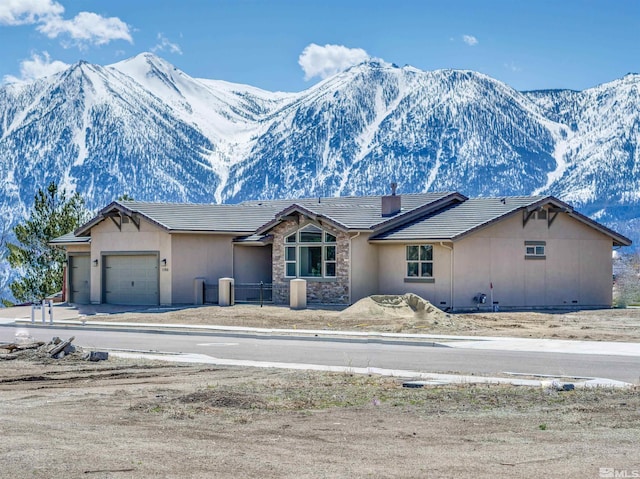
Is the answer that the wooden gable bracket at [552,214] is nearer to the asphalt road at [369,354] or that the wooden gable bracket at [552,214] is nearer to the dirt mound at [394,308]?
the dirt mound at [394,308]

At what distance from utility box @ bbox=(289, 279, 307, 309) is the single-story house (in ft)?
4.43

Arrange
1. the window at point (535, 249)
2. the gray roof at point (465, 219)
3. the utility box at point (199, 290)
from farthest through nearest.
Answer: the utility box at point (199, 290) → the window at point (535, 249) → the gray roof at point (465, 219)

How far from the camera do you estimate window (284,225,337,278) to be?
4156 centimetres

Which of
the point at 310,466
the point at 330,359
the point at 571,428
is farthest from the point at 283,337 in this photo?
the point at 310,466

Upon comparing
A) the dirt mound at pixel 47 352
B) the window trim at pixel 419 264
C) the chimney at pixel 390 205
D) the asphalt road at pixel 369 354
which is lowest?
the asphalt road at pixel 369 354

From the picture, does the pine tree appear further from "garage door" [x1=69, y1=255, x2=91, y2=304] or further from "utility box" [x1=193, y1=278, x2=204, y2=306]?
"utility box" [x1=193, y1=278, x2=204, y2=306]

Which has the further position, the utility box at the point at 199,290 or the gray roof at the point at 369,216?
the utility box at the point at 199,290

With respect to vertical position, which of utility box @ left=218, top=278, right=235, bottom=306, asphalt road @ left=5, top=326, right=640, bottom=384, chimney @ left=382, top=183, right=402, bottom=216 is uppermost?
chimney @ left=382, top=183, right=402, bottom=216

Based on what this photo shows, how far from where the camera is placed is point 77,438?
11.5 metres

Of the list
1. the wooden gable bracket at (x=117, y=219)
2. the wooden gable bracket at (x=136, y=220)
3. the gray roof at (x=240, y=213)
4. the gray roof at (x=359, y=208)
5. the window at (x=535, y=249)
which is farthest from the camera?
the wooden gable bracket at (x=117, y=219)

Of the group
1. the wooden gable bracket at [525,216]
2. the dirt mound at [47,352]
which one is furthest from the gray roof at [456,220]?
the dirt mound at [47,352]

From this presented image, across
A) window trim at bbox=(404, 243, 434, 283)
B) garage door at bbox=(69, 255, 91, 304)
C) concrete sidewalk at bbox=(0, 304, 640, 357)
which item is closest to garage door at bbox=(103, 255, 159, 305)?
concrete sidewalk at bbox=(0, 304, 640, 357)

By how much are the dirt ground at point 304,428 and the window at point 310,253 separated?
76.7 feet

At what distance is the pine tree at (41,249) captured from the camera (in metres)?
58.9
